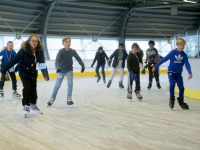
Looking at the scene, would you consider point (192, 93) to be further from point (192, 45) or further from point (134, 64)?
point (192, 45)

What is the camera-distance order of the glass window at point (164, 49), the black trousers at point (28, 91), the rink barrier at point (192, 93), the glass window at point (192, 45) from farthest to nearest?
the glass window at point (164, 49) → the glass window at point (192, 45) → the rink barrier at point (192, 93) → the black trousers at point (28, 91)

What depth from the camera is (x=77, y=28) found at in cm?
1817

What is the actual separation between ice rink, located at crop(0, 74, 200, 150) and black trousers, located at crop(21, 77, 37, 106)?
0.89 feet

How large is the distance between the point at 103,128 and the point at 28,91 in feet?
5.46

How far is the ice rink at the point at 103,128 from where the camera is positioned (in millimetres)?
2969

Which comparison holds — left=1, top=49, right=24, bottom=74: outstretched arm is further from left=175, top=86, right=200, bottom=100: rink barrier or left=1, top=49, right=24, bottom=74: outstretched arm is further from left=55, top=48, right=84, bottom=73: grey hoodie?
left=175, top=86, right=200, bottom=100: rink barrier

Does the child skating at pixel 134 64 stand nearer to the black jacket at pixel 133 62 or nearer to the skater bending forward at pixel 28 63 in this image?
the black jacket at pixel 133 62

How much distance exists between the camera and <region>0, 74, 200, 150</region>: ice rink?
9.74ft

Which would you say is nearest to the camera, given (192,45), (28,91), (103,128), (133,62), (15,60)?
(103,128)

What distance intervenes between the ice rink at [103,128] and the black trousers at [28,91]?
10.7 inches

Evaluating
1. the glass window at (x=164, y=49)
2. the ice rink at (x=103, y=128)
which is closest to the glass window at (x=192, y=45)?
the ice rink at (x=103, y=128)

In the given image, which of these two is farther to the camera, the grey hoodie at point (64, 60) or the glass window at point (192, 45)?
the glass window at point (192, 45)

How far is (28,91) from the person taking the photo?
4.60 metres

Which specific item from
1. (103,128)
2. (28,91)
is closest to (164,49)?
(28,91)
